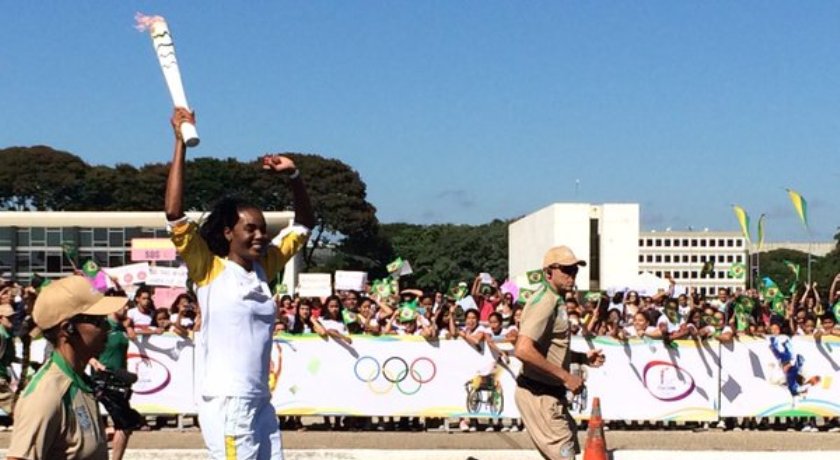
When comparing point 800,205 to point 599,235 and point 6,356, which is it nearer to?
point 6,356

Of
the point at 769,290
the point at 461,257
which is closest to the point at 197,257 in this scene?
the point at 769,290

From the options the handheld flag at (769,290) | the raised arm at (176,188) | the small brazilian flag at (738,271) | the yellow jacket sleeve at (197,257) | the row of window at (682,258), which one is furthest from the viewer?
the row of window at (682,258)

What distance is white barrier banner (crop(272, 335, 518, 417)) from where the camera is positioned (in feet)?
42.4

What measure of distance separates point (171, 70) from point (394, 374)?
29.0 ft

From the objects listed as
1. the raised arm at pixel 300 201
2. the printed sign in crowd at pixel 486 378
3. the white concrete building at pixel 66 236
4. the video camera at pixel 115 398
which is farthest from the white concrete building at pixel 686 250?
the video camera at pixel 115 398

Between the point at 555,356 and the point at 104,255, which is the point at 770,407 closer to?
the point at 555,356

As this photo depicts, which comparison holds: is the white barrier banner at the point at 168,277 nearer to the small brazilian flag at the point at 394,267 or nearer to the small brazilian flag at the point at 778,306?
the small brazilian flag at the point at 394,267

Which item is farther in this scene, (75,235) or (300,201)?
(75,235)

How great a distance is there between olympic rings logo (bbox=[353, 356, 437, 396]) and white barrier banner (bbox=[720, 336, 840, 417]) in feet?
11.1

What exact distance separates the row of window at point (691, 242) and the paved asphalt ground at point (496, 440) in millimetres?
170965

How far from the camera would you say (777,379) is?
13258mm

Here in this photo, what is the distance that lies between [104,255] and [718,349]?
52.0 meters

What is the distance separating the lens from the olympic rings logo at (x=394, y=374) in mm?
13000

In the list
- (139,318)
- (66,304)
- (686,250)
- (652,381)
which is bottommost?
(686,250)
